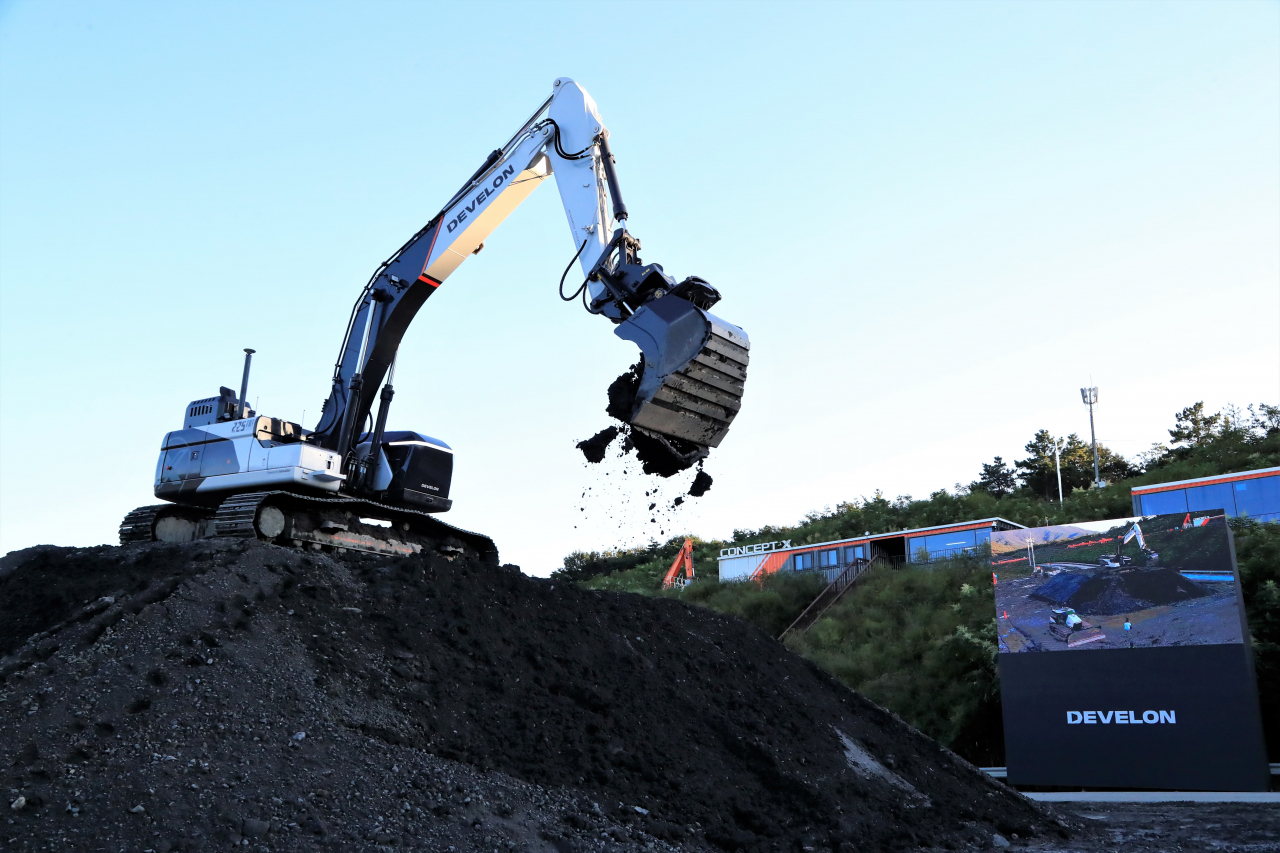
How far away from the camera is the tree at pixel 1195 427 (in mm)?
42375

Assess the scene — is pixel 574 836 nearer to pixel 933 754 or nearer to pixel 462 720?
pixel 462 720

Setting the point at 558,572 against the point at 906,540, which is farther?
the point at 558,572

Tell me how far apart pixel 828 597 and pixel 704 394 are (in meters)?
21.6

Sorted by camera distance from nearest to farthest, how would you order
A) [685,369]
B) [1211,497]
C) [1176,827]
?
1. [685,369]
2. [1176,827]
3. [1211,497]

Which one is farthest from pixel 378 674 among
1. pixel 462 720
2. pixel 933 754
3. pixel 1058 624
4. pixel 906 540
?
pixel 906 540

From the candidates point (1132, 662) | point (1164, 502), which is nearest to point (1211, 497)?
point (1164, 502)

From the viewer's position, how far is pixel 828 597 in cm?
2905

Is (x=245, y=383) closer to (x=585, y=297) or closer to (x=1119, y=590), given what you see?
(x=585, y=297)

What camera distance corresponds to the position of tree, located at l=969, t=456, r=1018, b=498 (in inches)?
1823

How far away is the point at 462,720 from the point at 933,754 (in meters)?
6.94

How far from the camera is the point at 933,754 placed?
12.1 meters

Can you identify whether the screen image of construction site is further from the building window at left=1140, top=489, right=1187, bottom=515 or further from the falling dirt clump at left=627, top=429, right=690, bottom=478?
the building window at left=1140, top=489, right=1187, bottom=515

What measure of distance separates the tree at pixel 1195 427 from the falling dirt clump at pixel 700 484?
3925 centimetres

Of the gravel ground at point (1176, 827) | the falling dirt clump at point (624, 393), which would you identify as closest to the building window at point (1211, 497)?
the gravel ground at point (1176, 827)
